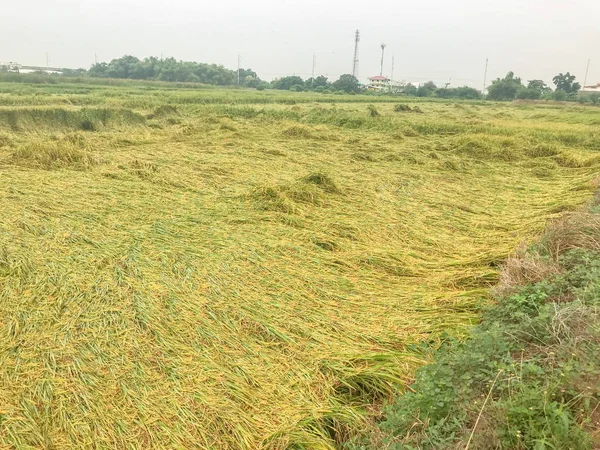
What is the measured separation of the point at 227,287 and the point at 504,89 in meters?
58.0

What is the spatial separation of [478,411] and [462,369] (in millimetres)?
338

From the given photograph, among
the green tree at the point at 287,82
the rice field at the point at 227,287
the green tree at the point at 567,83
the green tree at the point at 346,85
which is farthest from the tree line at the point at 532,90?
the rice field at the point at 227,287

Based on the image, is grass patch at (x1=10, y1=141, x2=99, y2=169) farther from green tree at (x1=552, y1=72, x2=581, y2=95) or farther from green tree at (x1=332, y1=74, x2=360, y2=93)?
green tree at (x1=552, y1=72, x2=581, y2=95)

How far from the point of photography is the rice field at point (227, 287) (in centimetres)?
253

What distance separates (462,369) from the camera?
2.50 meters

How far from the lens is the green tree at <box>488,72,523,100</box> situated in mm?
52438

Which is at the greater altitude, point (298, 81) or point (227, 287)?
point (298, 81)

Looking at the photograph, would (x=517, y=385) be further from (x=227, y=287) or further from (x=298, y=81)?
(x=298, y=81)

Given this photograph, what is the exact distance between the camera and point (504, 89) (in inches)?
2085

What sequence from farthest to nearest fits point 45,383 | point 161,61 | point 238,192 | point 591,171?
1. point 161,61
2. point 591,171
3. point 238,192
4. point 45,383

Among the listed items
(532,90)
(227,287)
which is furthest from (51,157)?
(532,90)

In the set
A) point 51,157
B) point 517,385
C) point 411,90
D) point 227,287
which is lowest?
point 227,287

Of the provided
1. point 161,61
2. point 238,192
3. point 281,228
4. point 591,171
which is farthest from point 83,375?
point 161,61

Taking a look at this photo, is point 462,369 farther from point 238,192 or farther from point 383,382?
point 238,192
